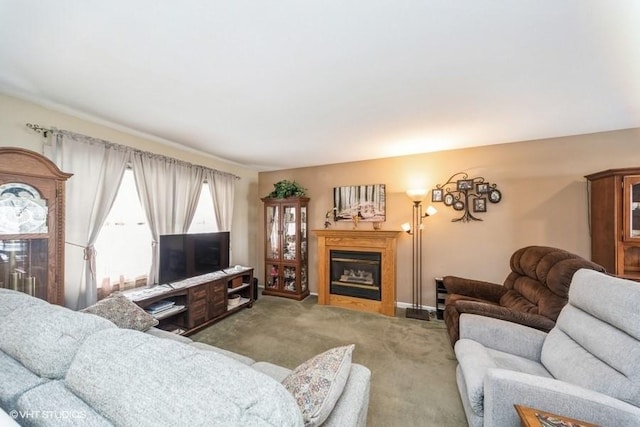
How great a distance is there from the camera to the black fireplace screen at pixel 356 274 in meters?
3.70

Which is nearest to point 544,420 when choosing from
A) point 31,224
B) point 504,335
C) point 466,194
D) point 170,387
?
point 504,335

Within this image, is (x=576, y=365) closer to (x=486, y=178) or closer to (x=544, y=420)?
(x=544, y=420)

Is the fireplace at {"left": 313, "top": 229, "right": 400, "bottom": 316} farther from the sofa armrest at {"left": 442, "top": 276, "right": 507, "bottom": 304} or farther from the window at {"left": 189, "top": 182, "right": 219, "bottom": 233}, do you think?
the window at {"left": 189, "top": 182, "right": 219, "bottom": 233}

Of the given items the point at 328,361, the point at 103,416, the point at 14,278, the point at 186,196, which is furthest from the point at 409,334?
the point at 14,278

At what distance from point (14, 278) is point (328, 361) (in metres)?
2.49

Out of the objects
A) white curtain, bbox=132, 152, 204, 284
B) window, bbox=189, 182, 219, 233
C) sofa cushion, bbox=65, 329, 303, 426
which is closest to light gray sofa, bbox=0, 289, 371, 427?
sofa cushion, bbox=65, 329, 303, 426

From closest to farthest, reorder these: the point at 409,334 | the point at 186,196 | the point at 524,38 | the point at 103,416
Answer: the point at 103,416
the point at 524,38
the point at 409,334
the point at 186,196

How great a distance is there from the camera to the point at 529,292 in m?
2.21

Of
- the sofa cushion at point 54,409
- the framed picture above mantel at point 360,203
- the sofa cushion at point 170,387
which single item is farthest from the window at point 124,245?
the framed picture above mantel at point 360,203

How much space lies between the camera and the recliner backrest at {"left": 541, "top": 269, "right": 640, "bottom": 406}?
1.13 meters

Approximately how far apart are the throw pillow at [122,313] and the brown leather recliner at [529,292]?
2.66 metres

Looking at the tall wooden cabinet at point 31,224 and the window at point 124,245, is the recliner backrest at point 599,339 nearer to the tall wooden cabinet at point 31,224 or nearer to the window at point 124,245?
the tall wooden cabinet at point 31,224

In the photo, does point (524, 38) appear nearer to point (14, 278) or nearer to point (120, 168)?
point (120, 168)

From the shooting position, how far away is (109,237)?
259cm
